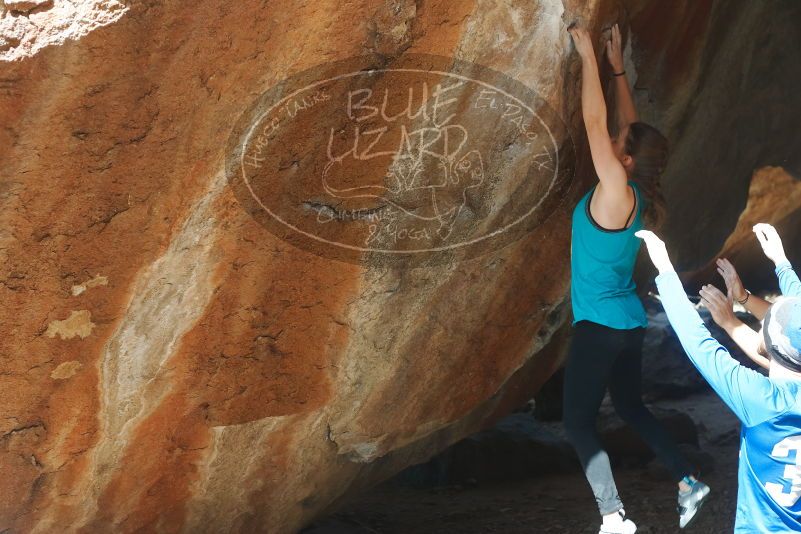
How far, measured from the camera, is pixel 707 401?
6383mm

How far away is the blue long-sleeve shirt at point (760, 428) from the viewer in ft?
7.56

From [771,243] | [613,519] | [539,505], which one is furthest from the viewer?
[539,505]

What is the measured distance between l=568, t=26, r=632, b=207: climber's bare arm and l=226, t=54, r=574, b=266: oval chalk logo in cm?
20

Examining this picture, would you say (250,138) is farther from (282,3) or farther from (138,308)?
(138,308)

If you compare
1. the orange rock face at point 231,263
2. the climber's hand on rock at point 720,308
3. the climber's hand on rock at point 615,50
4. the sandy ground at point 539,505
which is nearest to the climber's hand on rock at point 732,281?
the climber's hand on rock at point 720,308

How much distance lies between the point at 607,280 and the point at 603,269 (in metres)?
0.05

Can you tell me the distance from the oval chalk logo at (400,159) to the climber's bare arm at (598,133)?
20 centimetres

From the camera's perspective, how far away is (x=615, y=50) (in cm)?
338

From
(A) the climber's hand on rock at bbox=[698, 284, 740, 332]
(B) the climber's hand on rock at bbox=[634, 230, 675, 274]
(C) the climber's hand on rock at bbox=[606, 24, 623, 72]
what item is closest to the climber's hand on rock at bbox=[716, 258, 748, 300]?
(A) the climber's hand on rock at bbox=[698, 284, 740, 332]

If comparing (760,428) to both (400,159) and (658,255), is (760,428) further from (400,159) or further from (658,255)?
(400,159)

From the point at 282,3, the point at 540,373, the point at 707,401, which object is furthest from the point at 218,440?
the point at 707,401

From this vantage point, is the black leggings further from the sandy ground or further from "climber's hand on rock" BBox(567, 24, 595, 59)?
the sandy ground

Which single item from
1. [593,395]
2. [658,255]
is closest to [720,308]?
[658,255]

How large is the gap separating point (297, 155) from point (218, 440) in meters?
1.08
